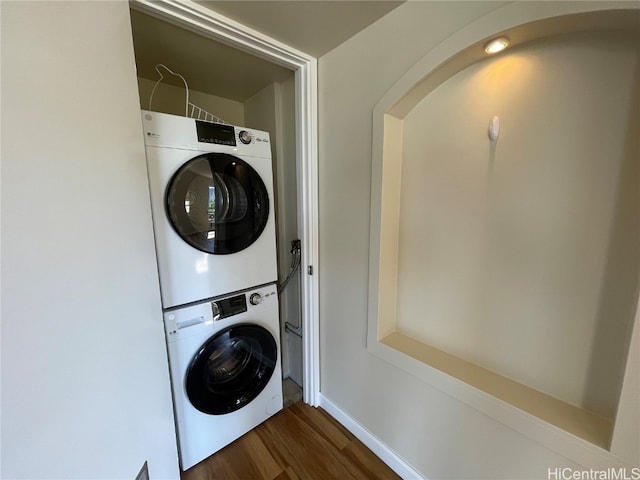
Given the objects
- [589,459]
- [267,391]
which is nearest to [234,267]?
[267,391]

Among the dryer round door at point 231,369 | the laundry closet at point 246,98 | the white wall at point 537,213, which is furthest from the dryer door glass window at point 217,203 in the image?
the white wall at point 537,213

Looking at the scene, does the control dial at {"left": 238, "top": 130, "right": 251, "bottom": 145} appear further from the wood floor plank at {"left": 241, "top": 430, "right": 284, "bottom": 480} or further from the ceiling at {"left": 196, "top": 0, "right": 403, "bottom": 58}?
the wood floor plank at {"left": 241, "top": 430, "right": 284, "bottom": 480}

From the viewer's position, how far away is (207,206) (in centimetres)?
123

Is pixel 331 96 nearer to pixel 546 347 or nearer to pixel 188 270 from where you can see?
pixel 188 270

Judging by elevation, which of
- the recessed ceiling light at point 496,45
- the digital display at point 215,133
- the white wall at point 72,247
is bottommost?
the white wall at point 72,247

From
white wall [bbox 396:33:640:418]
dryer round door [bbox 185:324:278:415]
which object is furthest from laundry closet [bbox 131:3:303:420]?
white wall [bbox 396:33:640:418]

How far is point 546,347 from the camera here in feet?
3.00

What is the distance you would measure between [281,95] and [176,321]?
5.14 ft

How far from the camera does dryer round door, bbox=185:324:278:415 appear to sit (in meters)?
1.26

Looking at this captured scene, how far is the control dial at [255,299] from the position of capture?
4.62 feet

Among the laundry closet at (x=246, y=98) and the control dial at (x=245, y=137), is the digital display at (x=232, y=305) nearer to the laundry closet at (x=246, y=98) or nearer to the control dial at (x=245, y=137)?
the laundry closet at (x=246, y=98)

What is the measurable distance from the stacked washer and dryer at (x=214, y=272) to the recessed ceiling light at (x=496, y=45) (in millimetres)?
1046

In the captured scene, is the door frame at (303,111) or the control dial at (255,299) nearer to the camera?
the door frame at (303,111)

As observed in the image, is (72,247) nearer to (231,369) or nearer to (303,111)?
(231,369)
